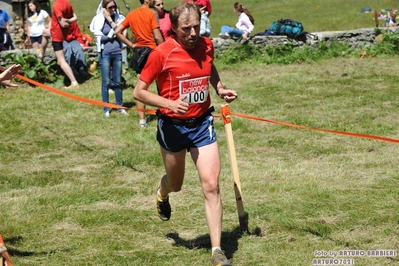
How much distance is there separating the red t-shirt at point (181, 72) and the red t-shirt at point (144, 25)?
14.9 ft

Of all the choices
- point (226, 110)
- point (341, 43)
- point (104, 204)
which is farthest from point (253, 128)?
point (341, 43)

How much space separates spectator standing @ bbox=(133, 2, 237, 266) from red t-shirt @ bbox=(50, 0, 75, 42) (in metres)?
8.04

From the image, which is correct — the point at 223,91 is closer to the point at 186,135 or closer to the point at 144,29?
the point at 186,135

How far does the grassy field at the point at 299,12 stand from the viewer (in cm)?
2391

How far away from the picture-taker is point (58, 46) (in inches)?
539

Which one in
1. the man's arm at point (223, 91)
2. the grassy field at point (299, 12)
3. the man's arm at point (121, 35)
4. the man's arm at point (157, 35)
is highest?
the man's arm at point (223, 91)

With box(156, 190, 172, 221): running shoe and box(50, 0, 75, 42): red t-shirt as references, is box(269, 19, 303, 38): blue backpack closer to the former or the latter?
box(50, 0, 75, 42): red t-shirt

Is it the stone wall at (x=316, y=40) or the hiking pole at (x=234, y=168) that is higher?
the hiking pole at (x=234, y=168)

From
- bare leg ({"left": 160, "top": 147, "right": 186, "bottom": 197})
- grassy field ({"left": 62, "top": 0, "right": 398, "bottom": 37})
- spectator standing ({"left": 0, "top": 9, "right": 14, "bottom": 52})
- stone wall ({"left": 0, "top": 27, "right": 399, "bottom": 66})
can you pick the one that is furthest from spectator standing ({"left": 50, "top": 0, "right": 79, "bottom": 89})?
grassy field ({"left": 62, "top": 0, "right": 398, "bottom": 37})

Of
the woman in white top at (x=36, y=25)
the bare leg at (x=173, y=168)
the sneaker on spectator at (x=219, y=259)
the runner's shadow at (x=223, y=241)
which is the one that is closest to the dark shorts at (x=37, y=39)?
the woman in white top at (x=36, y=25)

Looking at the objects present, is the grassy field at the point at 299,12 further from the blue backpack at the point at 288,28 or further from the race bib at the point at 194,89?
the race bib at the point at 194,89

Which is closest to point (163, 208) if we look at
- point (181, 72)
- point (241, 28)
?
point (181, 72)

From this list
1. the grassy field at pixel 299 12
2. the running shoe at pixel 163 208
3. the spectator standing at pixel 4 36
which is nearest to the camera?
the running shoe at pixel 163 208

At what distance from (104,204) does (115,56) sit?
4493 mm
